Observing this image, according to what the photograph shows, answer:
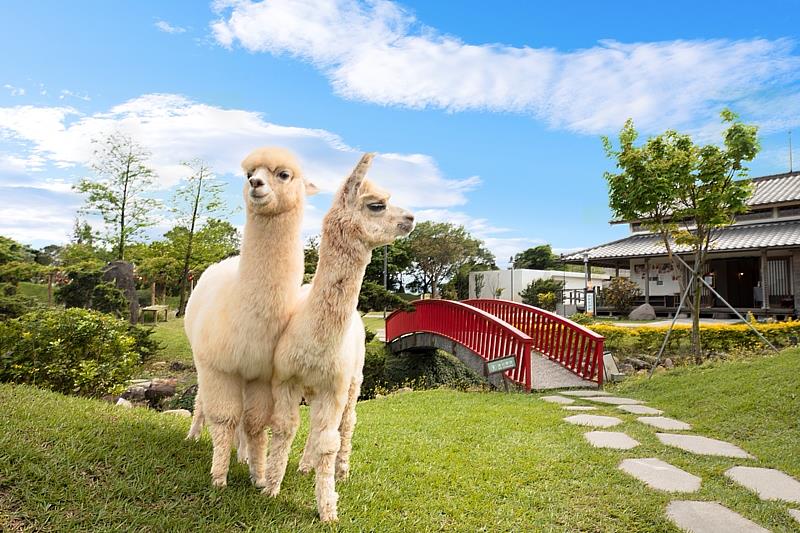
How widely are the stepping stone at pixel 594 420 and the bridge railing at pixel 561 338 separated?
11.5ft

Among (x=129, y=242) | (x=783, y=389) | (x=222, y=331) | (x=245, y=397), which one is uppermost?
(x=129, y=242)

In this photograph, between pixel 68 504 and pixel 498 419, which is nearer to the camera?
pixel 68 504

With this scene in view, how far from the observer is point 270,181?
2.88 meters

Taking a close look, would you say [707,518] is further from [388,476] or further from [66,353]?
[66,353]

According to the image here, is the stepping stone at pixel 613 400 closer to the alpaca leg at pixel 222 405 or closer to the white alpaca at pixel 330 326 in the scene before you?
the white alpaca at pixel 330 326

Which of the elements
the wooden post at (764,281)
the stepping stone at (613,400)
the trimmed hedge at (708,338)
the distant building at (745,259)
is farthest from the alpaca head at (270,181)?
the wooden post at (764,281)

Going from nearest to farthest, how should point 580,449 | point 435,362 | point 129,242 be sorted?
point 580,449 < point 435,362 < point 129,242

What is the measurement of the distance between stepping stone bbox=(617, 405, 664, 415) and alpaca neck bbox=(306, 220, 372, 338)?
246 inches

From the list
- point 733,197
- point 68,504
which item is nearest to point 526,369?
point 733,197

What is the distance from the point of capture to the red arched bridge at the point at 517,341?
10.5 metres

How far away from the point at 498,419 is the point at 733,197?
7616mm

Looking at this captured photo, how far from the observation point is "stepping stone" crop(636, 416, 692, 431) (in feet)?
22.3

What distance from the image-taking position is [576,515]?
384cm

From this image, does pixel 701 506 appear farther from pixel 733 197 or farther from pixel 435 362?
pixel 435 362
